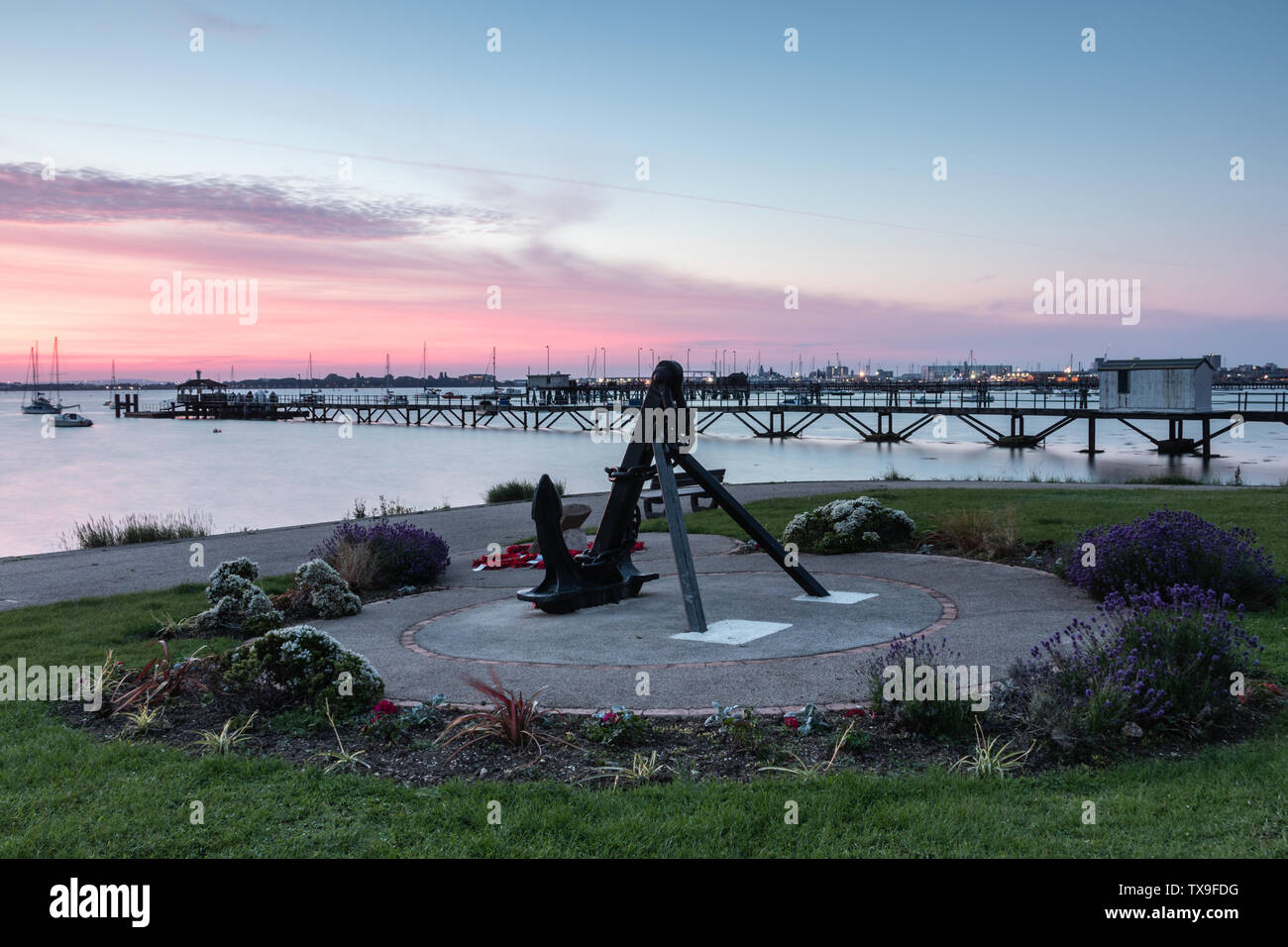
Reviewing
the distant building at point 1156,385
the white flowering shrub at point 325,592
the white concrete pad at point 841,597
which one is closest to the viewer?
the white concrete pad at point 841,597

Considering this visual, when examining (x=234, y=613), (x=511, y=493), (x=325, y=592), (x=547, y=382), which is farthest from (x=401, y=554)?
(x=547, y=382)

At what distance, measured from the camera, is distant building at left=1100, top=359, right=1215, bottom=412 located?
5628 centimetres

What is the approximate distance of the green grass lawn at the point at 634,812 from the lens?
173 inches

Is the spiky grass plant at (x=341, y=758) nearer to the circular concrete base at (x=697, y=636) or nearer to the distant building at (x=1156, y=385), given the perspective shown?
the circular concrete base at (x=697, y=636)

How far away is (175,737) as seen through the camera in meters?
6.37

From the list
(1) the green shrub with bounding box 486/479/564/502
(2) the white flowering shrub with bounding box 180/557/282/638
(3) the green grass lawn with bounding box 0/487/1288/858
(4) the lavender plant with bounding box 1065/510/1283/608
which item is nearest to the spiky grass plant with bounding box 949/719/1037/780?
(3) the green grass lawn with bounding box 0/487/1288/858

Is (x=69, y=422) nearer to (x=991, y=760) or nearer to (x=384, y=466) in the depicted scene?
(x=384, y=466)

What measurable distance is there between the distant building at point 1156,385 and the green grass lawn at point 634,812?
191 ft

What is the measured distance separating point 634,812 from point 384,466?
66311mm

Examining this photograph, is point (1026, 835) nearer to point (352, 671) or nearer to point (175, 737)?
point (352, 671)

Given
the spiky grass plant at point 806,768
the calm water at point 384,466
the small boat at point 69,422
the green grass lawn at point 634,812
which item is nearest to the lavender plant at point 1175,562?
the green grass lawn at point 634,812

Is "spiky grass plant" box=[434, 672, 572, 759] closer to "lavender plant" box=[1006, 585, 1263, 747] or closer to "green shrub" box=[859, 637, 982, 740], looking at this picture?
"green shrub" box=[859, 637, 982, 740]
